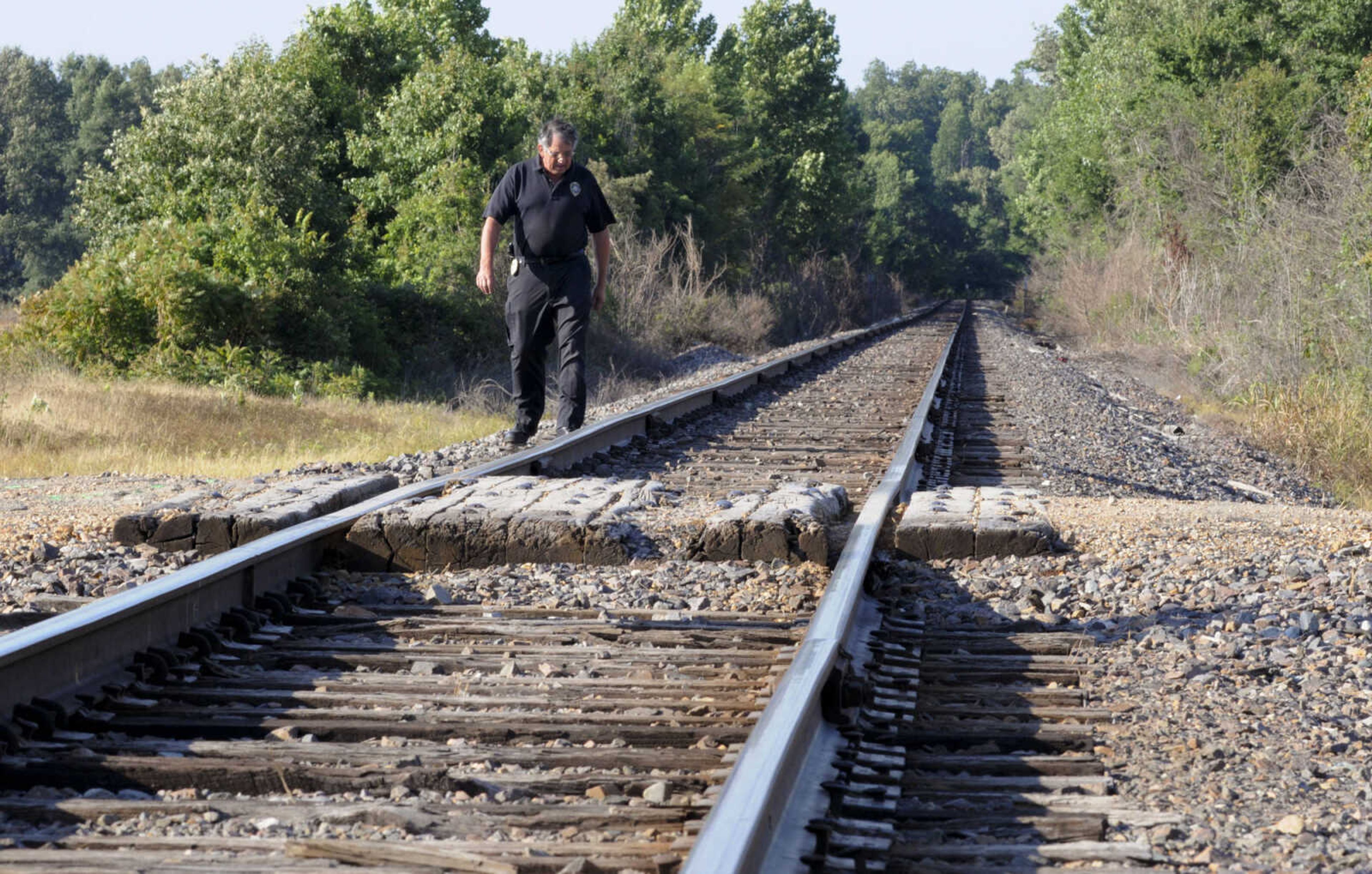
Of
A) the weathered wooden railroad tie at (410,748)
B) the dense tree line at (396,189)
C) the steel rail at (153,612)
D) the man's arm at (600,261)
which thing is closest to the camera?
the weathered wooden railroad tie at (410,748)

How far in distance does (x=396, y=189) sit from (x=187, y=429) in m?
18.3

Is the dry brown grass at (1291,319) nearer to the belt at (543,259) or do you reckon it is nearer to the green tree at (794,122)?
the belt at (543,259)

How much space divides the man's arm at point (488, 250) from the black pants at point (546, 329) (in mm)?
212

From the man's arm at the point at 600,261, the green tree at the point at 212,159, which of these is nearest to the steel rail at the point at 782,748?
the man's arm at the point at 600,261

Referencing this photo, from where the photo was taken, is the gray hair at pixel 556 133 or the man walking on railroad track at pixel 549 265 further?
the man walking on railroad track at pixel 549 265

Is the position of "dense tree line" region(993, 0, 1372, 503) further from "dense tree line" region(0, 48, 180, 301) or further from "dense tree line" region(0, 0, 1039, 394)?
"dense tree line" region(0, 48, 180, 301)

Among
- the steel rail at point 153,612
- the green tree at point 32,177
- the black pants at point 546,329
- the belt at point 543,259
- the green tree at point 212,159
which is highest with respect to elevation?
the green tree at point 32,177

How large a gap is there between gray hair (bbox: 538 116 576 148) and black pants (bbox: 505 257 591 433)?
727 mm

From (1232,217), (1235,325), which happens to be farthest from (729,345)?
(1235,325)

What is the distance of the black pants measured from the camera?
8.45 metres

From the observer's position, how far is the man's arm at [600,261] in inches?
330

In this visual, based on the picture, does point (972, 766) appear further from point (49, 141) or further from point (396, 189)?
point (49, 141)

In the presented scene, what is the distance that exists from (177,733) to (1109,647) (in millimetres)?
2460

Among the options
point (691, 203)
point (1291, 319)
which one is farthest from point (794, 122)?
point (1291, 319)
